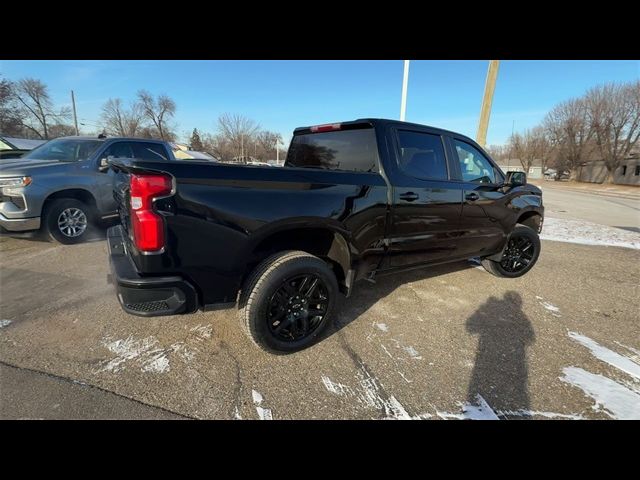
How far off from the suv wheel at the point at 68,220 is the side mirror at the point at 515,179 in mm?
6844

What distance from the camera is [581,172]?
48969 mm

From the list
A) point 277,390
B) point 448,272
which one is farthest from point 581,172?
point 277,390

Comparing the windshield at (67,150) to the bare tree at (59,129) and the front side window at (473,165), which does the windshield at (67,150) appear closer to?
the front side window at (473,165)

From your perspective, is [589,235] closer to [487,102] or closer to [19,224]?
[487,102]

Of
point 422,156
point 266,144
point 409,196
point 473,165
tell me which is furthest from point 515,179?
point 266,144

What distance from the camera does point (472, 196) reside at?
3.80m

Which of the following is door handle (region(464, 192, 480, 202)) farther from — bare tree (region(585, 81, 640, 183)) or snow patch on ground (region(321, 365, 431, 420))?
bare tree (region(585, 81, 640, 183))

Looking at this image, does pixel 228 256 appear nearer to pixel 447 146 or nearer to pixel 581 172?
pixel 447 146

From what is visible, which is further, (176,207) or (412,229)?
(412,229)

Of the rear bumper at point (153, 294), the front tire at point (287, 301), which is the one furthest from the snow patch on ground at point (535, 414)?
the rear bumper at point (153, 294)

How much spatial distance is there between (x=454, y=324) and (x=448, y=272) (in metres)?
Answer: 1.74
